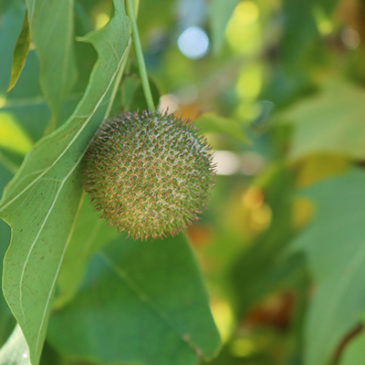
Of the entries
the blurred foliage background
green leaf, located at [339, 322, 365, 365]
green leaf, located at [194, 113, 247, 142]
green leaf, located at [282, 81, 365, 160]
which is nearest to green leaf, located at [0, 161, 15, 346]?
the blurred foliage background

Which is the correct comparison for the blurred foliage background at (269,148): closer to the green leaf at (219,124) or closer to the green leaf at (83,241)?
the green leaf at (219,124)

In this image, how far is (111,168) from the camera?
1.16 meters

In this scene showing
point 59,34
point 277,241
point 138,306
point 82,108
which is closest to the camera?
point 82,108

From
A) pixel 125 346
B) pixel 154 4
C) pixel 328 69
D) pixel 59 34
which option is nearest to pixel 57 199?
pixel 59 34

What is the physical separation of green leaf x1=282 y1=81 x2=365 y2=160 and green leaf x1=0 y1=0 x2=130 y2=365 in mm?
1511

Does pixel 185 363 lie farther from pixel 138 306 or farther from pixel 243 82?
pixel 243 82

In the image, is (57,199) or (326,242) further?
(326,242)

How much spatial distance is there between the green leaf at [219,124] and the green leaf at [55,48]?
13.2 inches

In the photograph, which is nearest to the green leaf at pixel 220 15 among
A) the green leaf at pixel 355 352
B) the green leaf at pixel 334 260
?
the green leaf at pixel 355 352

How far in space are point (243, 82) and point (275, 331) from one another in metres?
2.16

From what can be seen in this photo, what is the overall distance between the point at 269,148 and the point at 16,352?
2.97 meters

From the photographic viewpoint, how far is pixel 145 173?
1.17 m

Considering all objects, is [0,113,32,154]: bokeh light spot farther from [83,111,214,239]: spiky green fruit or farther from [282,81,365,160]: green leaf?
[282,81,365,160]: green leaf

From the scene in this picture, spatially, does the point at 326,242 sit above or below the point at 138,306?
below
